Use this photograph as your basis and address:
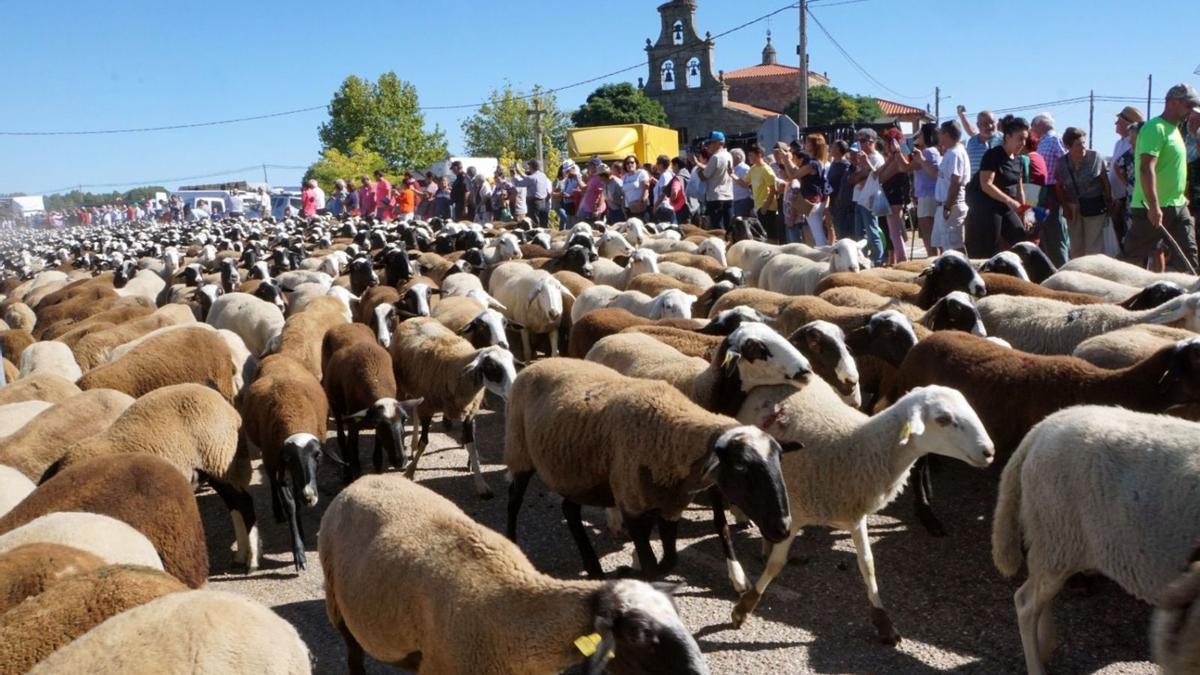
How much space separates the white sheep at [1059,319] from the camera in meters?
6.14

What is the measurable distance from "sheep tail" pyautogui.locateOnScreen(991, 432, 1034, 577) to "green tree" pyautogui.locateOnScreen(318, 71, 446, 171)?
178 feet

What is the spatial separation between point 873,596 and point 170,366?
596 cm

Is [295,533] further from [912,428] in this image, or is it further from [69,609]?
[912,428]

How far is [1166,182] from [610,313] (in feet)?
16.2

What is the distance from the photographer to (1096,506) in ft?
12.1

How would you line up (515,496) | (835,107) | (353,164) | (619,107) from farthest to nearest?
(835,107), (619,107), (353,164), (515,496)

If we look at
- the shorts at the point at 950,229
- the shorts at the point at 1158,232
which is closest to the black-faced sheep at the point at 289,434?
the shorts at the point at 950,229

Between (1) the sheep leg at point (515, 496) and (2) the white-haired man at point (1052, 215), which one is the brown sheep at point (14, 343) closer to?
(1) the sheep leg at point (515, 496)

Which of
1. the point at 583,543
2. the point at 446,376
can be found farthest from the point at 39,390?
the point at 583,543

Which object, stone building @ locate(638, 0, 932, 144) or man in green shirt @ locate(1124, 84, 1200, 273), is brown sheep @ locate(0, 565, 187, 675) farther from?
stone building @ locate(638, 0, 932, 144)

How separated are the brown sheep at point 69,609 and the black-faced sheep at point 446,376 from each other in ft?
11.2

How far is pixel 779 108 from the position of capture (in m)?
88.2

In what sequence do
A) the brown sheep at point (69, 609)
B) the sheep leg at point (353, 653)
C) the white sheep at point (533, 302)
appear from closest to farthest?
the brown sheep at point (69, 609) < the sheep leg at point (353, 653) < the white sheep at point (533, 302)

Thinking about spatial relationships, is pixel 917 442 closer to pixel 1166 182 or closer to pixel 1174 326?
pixel 1174 326
